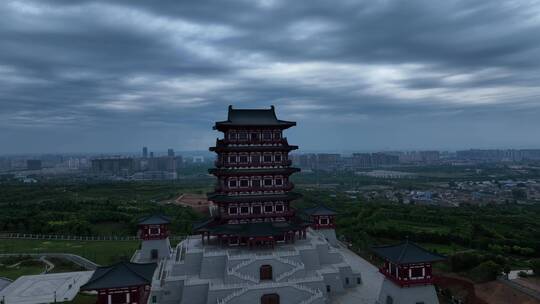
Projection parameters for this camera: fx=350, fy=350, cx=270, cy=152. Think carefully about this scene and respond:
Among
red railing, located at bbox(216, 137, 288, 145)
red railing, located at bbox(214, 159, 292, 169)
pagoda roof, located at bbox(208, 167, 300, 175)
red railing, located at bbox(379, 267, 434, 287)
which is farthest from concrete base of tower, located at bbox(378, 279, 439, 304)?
red railing, located at bbox(216, 137, 288, 145)

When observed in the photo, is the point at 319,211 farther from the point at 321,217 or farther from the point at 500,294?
the point at 500,294

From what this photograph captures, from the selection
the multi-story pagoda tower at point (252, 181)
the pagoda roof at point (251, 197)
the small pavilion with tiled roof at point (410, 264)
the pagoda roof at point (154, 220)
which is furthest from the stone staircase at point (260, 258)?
the pagoda roof at point (154, 220)

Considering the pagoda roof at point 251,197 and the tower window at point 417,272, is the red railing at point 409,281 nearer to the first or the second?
the tower window at point 417,272

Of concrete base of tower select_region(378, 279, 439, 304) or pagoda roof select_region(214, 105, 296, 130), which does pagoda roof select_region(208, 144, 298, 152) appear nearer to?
pagoda roof select_region(214, 105, 296, 130)

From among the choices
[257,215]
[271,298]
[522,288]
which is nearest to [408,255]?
[271,298]

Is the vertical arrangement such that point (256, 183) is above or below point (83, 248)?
above
